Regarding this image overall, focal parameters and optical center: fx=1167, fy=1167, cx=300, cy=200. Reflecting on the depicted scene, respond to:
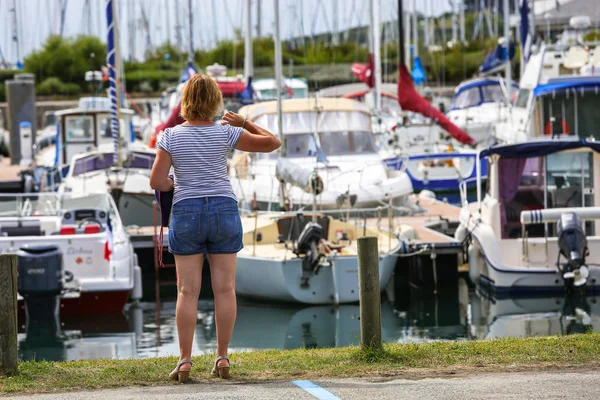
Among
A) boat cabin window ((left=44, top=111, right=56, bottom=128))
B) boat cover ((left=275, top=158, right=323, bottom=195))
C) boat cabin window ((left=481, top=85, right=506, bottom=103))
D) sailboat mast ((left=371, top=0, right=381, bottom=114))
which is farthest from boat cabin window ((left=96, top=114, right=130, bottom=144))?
boat cabin window ((left=44, top=111, right=56, bottom=128))

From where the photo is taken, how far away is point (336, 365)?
764 centimetres

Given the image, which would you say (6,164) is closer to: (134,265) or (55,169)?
(55,169)

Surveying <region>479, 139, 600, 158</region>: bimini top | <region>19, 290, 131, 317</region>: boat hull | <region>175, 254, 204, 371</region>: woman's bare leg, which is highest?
<region>479, 139, 600, 158</region>: bimini top

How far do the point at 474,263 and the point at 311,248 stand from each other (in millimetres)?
3283

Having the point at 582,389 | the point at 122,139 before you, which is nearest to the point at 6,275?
the point at 582,389

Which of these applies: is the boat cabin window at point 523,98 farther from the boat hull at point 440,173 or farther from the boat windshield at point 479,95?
the boat windshield at point 479,95

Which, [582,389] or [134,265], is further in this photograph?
[134,265]

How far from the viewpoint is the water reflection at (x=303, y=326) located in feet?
50.0

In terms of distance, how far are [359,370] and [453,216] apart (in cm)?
1626

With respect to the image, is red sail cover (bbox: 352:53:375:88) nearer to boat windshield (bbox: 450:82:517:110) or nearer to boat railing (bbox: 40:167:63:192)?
boat windshield (bbox: 450:82:517:110)

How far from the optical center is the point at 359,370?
294 inches

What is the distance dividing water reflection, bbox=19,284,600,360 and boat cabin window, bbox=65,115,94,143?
38.0 ft

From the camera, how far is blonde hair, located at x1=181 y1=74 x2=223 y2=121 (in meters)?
7.08

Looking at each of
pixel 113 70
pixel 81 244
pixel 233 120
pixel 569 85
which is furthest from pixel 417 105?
pixel 233 120
